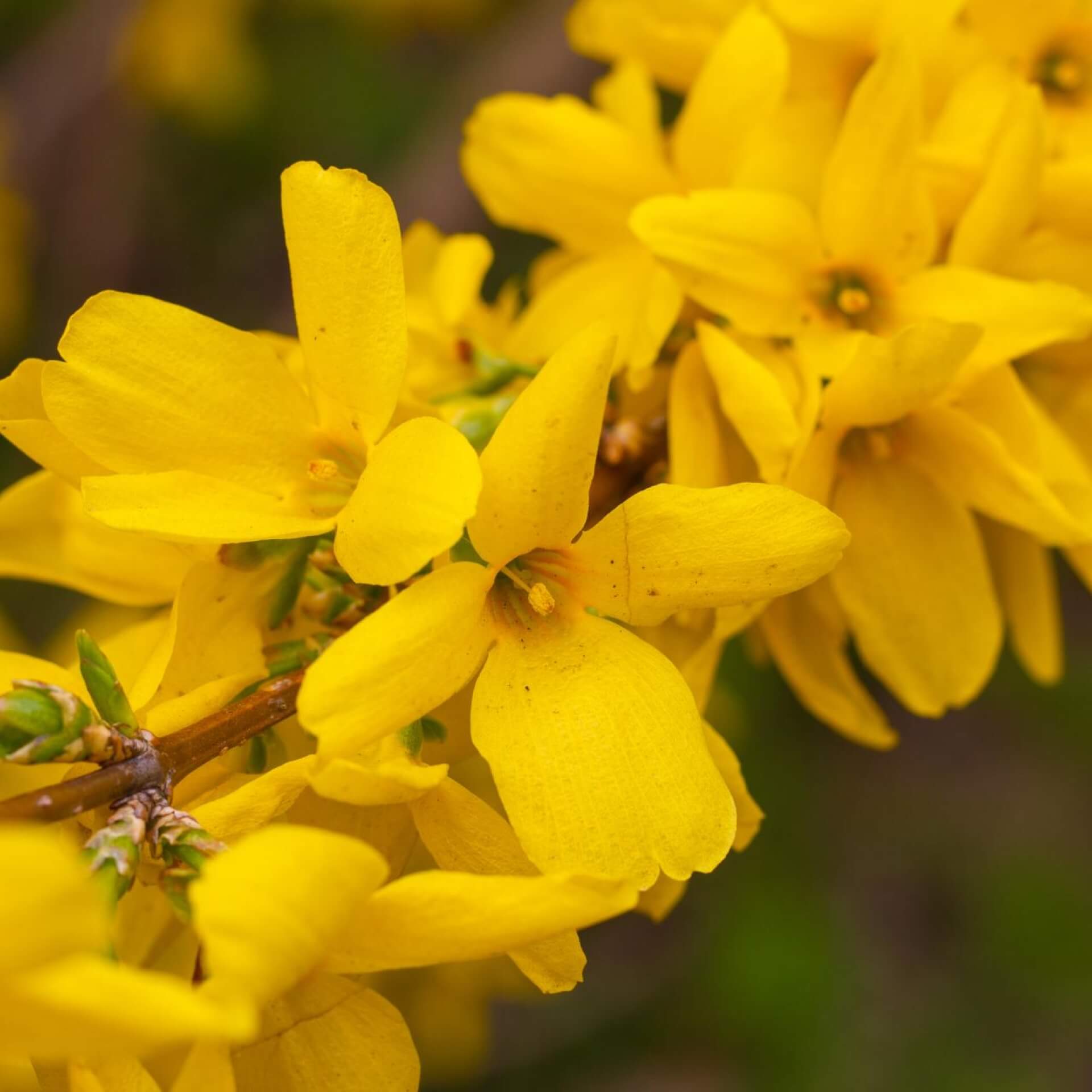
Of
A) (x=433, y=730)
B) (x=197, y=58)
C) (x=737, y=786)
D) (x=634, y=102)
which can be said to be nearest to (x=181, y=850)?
(x=433, y=730)

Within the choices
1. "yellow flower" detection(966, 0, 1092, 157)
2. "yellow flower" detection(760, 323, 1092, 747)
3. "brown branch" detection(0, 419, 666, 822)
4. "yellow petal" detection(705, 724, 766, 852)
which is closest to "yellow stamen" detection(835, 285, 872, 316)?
"yellow flower" detection(760, 323, 1092, 747)

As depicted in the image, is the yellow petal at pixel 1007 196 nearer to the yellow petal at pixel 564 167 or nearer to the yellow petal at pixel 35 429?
the yellow petal at pixel 564 167

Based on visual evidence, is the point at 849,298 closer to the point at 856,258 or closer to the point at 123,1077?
the point at 856,258

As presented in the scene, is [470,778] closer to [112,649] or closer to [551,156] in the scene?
[112,649]

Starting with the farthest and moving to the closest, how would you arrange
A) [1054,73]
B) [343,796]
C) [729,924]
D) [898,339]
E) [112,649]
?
[729,924] < [1054,73] < [112,649] < [898,339] < [343,796]

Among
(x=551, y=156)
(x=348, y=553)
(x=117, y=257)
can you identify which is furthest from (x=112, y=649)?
(x=117, y=257)

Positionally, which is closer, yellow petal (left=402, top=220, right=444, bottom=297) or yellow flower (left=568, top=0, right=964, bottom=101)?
yellow flower (left=568, top=0, right=964, bottom=101)

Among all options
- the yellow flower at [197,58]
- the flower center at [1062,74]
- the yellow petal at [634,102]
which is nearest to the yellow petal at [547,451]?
the yellow petal at [634,102]

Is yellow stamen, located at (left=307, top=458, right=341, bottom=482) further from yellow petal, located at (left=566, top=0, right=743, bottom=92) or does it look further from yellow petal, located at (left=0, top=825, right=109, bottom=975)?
yellow petal, located at (left=566, top=0, right=743, bottom=92)
